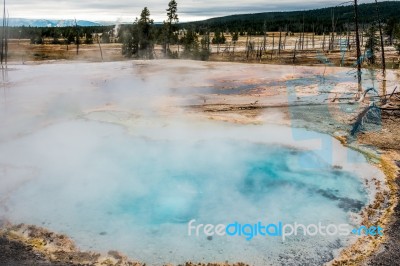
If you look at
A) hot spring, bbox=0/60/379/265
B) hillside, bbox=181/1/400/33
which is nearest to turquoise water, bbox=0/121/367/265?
hot spring, bbox=0/60/379/265

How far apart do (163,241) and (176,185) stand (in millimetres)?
2890

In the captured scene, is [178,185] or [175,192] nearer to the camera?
[175,192]

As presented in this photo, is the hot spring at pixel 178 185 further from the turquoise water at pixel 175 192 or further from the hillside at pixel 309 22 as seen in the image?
the hillside at pixel 309 22

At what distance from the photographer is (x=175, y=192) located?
11.0 meters

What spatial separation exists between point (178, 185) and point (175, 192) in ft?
1.42

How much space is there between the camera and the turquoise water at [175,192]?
8430mm

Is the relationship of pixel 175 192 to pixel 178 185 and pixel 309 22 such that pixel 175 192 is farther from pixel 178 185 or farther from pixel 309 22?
pixel 309 22

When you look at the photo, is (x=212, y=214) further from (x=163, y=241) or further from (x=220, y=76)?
(x=220, y=76)

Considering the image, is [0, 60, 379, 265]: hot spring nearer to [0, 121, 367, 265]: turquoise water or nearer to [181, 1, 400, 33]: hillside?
[0, 121, 367, 265]: turquoise water

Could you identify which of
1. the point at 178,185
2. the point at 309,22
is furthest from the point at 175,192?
the point at 309,22

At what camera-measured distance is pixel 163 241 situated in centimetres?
866

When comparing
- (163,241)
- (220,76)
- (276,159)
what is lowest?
(163,241)

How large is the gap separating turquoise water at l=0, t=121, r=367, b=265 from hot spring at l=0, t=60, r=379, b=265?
3cm

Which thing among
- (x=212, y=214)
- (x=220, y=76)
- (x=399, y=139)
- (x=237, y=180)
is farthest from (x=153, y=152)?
(x=220, y=76)
